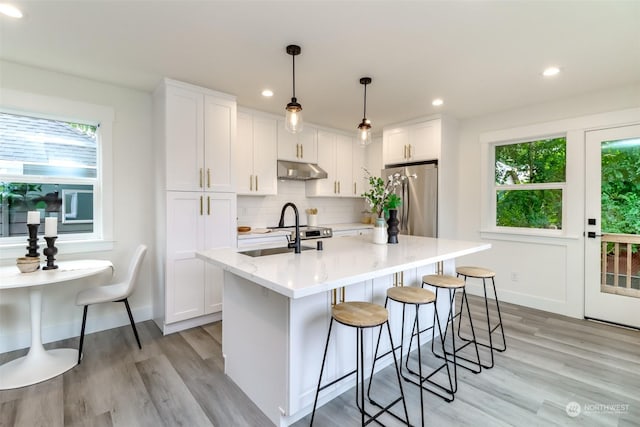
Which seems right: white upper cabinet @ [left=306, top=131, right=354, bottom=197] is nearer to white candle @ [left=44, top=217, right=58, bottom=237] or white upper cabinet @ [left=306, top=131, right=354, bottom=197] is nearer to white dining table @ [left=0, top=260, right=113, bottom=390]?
white dining table @ [left=0, top=260, right=113, bottom=390]

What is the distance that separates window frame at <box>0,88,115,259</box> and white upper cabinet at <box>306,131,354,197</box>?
2595 mm

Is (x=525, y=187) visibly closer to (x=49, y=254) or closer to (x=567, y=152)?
(x=567, y=152)

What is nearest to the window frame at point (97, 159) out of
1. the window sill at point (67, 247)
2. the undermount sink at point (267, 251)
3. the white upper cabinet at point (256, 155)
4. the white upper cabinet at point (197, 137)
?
the window sill at point (67, 247)

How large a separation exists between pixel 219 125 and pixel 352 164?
8.06 feet

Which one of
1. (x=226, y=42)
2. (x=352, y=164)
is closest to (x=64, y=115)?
(x=226, y=42)

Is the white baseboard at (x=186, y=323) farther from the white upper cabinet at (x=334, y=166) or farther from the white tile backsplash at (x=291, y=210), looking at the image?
the white upper cabinet at (x=334, y=166)

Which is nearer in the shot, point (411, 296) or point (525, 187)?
point (411, 296)

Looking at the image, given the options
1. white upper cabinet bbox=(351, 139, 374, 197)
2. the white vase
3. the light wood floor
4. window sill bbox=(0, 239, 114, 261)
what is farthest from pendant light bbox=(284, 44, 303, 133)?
white upper cabinet bbox=(351, 139, 374, 197)

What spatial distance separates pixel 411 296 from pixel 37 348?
2.83 meters

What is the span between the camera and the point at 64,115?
111 inches

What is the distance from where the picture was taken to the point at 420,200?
4.11m

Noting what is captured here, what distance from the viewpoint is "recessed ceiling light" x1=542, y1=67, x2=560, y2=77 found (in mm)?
2684

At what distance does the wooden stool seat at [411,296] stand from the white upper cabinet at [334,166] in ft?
8.82

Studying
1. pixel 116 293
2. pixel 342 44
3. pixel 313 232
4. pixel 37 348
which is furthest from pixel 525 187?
pixel 37 348
